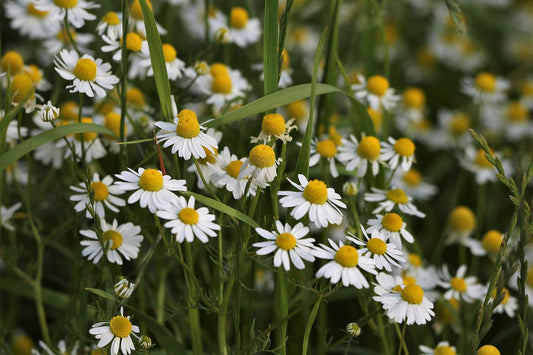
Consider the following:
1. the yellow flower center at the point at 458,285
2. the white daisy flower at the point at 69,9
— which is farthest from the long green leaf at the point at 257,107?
the yellow flower center at the point at 458,285

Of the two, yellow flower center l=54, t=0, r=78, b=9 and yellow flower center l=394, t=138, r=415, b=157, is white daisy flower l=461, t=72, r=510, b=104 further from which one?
yellow flower center l=54, t=0, r=78, b=9

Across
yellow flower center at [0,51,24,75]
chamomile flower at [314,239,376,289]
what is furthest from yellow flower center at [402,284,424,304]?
yellow flower center at [0,51,24,75]

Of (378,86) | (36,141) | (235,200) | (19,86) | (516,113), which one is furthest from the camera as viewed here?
(516,113)

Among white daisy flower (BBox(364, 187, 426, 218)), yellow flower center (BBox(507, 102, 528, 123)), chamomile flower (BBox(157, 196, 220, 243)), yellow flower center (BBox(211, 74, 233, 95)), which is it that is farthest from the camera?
yellow flower center (BBox(507, 102, 528, 123))

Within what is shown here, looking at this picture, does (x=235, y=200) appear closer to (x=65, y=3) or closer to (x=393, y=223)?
(x=393, y=223)

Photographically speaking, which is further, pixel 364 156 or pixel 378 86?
pixel 378 86

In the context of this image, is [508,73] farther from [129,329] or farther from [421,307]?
[129,329]

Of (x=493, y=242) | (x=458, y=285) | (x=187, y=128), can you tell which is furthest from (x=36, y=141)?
(x=493, y=242)
